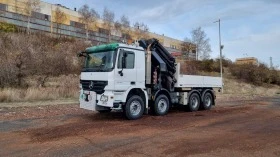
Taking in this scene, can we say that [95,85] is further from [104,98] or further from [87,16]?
[87,16]

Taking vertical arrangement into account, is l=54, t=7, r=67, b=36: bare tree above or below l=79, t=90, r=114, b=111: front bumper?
above

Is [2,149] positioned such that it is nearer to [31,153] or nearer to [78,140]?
[31,153]

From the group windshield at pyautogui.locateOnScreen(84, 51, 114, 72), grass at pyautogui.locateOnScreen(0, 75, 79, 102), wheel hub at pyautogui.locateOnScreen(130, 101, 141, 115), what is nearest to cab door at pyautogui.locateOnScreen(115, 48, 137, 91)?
windshield at pyautogui.locateOnScreen(84, 51, 114, 72)

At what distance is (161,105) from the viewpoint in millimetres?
14312

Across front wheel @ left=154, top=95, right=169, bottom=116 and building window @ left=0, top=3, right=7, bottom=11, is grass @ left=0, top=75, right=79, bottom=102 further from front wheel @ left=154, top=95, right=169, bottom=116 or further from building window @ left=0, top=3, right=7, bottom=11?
building window @ left=0, top=3, right=7, bottom=11

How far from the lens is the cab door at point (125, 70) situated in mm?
12016

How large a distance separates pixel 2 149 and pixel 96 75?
5130 mm

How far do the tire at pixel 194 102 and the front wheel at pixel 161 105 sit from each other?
1.88 meters

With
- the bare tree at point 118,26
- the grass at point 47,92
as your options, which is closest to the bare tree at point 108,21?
the bare tree at point 118,26

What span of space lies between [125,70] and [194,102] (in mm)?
5563

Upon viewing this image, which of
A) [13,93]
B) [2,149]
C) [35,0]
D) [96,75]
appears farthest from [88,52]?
[35,0]

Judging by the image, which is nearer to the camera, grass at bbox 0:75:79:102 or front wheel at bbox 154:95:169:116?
front wheel at bbox 154:95:169:116

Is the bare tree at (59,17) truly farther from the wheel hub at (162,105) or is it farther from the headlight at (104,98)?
the headlight at (104,98)

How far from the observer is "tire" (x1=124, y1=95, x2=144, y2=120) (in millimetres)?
12388
